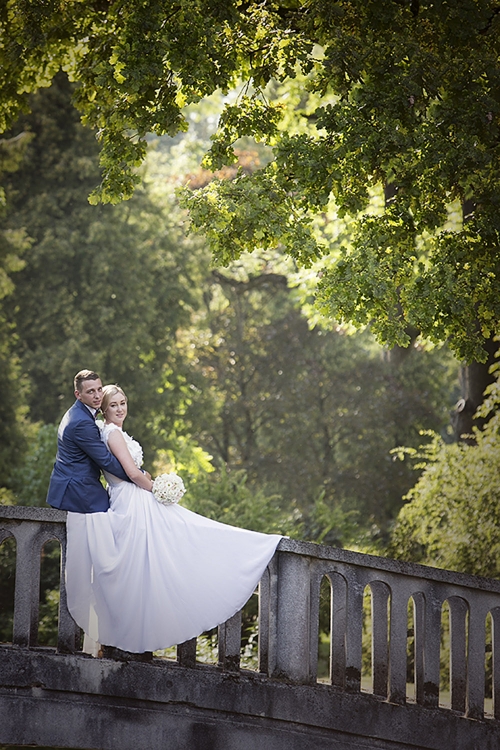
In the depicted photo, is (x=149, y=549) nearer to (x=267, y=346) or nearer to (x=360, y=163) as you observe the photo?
(x=360, y=163)

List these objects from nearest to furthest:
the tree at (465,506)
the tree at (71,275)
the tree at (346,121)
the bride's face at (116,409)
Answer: the bride's face at (116,409) → the tree at (346,121) → the tree at (465,506) → the tree at (71,275)

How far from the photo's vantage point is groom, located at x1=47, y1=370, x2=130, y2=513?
20.8ft

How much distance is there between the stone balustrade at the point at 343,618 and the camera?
6422 mm

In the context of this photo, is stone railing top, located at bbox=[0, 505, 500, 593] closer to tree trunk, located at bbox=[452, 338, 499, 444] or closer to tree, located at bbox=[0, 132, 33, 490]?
tree trunk, located at bbox=[452, 338, 499, 444]

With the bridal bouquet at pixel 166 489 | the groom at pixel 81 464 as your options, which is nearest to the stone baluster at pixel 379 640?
the bridal bouquet at pixel 166 489

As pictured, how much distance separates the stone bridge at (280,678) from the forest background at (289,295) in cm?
227

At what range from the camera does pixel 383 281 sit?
314 inches

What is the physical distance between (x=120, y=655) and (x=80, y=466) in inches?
52.7

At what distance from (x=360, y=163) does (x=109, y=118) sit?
89.3 inches

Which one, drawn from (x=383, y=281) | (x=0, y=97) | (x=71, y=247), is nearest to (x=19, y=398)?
(x=71, y=247)

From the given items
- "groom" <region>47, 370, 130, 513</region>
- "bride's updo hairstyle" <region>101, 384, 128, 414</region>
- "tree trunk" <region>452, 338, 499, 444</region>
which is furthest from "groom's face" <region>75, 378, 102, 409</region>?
"tree trunk" <region>452, 338, 499, 444</region>

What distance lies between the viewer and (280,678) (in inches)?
260

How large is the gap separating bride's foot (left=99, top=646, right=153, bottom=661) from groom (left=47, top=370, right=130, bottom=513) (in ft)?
3.21

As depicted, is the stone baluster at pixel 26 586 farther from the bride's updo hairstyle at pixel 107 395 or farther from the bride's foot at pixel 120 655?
the bride's updo hairstyle at pixel 107 395
